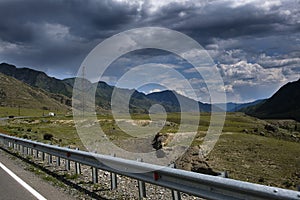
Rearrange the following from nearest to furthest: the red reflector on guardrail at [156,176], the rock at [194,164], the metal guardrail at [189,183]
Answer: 1. the metal guardrail at [189,183]
2. the red reflector on guardrail at [156,176]
3. the rock at [194,164]

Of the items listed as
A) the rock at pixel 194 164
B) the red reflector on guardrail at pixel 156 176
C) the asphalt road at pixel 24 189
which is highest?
the red reflector on guardrail at pixel 156 176

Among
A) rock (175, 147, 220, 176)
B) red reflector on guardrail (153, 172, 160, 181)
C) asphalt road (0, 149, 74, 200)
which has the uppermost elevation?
red reflector on guardrail (153, 172, 160, 181)

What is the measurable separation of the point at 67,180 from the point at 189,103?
6619 millimetres

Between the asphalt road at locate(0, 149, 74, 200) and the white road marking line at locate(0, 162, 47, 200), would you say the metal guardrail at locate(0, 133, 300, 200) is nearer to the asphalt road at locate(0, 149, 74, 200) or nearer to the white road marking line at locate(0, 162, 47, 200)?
the asphalt road at locate(0, 149, 74, 200)

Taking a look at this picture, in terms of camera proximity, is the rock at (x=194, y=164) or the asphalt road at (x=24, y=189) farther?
the rock at (x=194, y=164)

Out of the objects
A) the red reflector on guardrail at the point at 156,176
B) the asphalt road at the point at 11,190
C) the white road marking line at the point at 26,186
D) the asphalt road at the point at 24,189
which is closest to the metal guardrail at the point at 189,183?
the red reflector on guardrail at the point at 156,176

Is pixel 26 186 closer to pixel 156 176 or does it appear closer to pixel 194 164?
pixel 156 176

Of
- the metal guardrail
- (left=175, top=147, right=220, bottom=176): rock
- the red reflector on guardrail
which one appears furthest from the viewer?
(left=175, top=147, right=220, bottom=176): rock

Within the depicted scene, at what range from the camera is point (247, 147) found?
113 feet

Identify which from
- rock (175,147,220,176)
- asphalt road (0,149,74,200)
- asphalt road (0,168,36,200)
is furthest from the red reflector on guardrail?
rock (175,147,220,176)

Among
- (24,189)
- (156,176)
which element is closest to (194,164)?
(24,189)

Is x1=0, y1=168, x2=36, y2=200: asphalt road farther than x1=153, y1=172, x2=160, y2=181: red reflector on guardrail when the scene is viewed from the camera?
Yes

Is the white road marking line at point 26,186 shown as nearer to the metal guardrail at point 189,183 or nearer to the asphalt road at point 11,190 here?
the asphalt road at point 11,190

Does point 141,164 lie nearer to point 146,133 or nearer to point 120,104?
point 120,104
